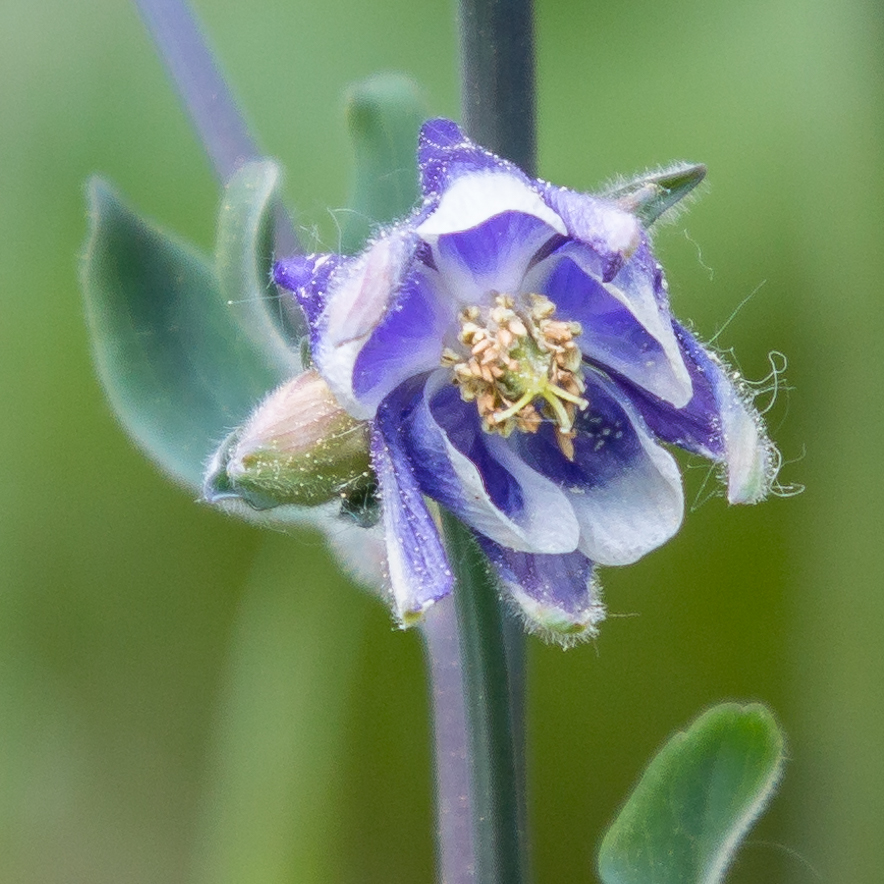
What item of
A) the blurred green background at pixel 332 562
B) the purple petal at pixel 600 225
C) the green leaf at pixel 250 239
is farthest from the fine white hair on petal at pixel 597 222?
the blurred green background at pixel 332 562

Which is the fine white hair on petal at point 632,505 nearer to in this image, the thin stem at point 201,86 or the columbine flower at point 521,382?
the columbine flower at point 521,382

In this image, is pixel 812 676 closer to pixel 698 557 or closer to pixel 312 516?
pixel 698 557

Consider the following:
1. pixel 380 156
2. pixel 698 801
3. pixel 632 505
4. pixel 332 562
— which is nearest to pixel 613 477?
pixel 632 505

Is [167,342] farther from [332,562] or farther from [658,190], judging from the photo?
[332,562]

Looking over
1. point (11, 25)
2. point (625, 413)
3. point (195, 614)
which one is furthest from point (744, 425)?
point (11, 25)

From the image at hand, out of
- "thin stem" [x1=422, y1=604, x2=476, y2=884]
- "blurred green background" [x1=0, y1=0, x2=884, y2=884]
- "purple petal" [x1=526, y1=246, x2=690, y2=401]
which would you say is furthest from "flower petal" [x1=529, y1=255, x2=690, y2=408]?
"blurred green background" [x1=0, y1=0, x2=884, y2=884]

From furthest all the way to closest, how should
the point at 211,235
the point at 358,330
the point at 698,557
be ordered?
the point at 211,235 → the point at 698,557 → the point at 358,330

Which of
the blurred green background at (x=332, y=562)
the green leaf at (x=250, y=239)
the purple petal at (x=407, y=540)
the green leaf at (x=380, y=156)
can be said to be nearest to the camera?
the purple petal at (x=407, y=540)
